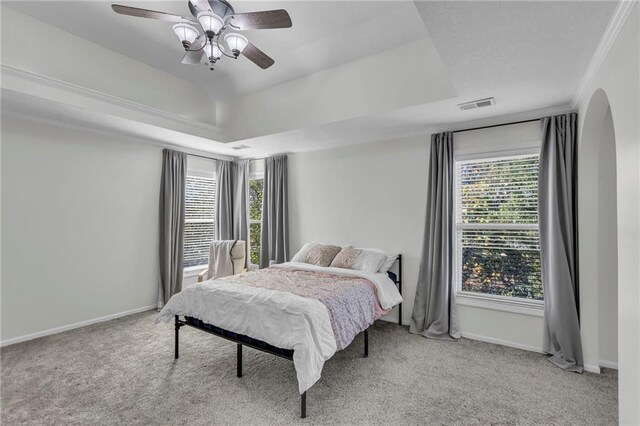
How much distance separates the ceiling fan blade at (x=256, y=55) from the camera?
2457 mm

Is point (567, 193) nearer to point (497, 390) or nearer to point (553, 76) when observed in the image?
point (553, 76)

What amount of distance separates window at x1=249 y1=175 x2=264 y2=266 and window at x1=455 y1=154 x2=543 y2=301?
3.29 meters

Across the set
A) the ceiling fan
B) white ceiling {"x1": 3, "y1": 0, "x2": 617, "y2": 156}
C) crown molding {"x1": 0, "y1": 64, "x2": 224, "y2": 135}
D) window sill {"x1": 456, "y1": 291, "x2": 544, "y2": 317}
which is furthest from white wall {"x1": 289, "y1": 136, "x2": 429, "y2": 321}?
the ceiling fan

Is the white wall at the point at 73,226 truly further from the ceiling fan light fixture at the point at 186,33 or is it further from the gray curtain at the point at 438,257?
the gray curtain at the point at 438,257

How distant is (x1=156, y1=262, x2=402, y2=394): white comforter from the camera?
214cm

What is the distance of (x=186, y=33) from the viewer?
7.21 feet

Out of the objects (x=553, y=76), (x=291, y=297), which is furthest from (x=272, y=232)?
(x=553, y=76)

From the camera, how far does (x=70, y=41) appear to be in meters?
3.10

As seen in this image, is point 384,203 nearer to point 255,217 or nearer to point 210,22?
point 255,217

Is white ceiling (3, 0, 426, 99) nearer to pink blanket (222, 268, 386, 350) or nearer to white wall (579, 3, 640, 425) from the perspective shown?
white wall (579, 3, 640, 425)

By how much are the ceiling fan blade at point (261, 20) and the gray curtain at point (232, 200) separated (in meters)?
3.50

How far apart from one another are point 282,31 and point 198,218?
341 centimetres

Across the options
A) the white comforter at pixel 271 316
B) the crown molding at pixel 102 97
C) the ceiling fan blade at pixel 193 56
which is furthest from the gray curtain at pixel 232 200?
the ceiling fan blade at pixel 193 56

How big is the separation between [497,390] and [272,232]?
3.56 meters
